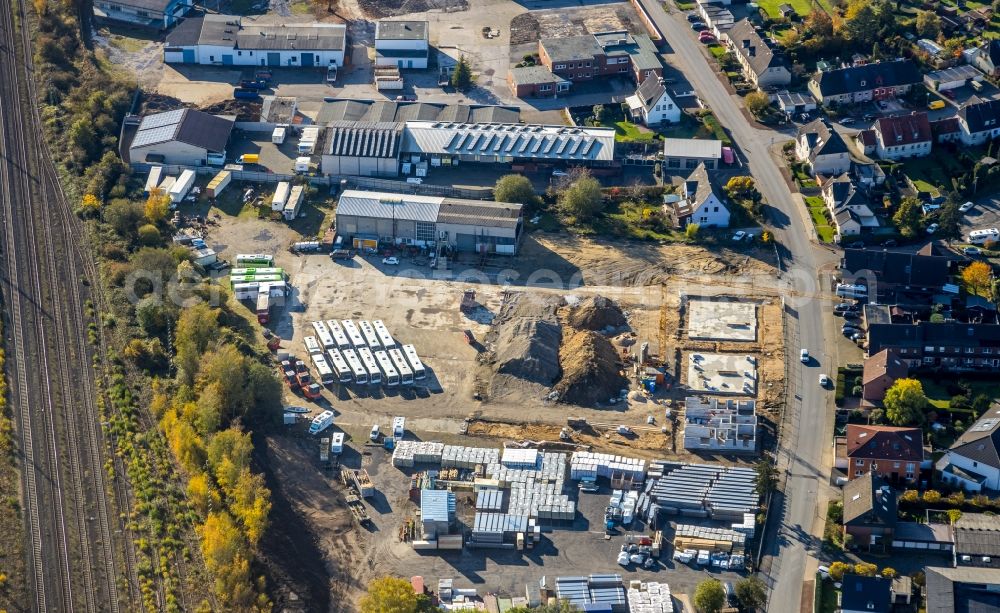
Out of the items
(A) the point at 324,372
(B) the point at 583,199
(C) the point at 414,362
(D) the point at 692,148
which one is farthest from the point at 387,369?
(D) the point at 692,148

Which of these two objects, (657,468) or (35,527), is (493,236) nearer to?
(657,468)

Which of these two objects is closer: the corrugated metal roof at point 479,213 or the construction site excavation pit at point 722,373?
the construction site excavation pit at point 722,373

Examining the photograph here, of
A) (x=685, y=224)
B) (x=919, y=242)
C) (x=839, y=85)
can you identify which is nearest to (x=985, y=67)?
(x=839, y=85)

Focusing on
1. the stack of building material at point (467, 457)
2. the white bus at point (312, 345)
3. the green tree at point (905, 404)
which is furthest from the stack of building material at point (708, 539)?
the white bus at point (312, 345)

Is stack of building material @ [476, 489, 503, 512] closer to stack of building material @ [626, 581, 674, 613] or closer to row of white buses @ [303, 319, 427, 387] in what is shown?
stack of building material @ [626, 581, 674, 613]

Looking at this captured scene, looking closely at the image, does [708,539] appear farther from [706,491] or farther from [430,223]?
[430,223]

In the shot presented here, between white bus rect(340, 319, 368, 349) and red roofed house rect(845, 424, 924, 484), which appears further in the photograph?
white bus rect(340, 319, 368, 349)

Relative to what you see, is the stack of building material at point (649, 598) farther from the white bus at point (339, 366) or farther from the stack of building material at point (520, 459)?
the white bus at point (339, 366)

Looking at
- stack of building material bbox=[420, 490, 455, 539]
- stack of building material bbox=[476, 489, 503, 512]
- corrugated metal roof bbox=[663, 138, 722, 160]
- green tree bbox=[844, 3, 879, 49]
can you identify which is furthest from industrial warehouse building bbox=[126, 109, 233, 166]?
green tree bbox=[844, 3, 879, 49]
